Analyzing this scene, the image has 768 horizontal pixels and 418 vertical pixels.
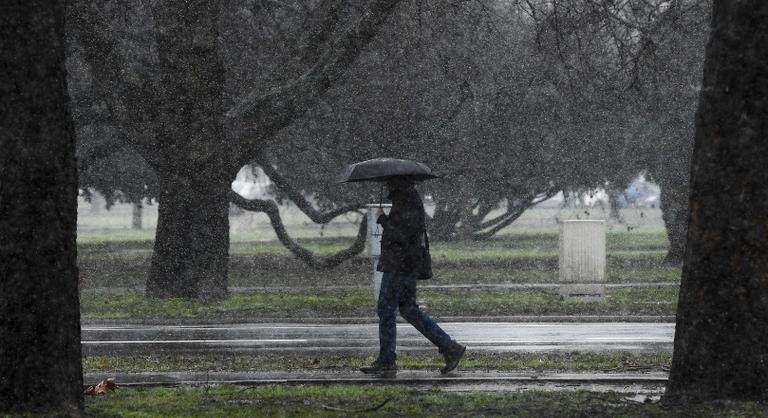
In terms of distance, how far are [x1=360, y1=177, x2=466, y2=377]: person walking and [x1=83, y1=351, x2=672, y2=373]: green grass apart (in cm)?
41

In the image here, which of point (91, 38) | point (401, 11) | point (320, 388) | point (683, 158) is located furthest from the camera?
point (683, 158)

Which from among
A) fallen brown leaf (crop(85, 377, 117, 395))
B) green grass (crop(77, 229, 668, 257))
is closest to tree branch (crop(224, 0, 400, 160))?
fallen brown leaf (crop(85, 377, 117, 395))

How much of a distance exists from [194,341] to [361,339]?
187 cm

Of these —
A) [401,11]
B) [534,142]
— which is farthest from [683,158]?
[401,11]

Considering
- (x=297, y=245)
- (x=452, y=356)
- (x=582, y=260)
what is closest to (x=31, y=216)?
(x=452, y=356)

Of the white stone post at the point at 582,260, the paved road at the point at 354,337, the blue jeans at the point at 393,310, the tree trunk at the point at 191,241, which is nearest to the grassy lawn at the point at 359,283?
the white stone post at the point at 582,260

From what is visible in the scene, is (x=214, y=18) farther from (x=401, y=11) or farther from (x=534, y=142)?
(x=534, y=142)

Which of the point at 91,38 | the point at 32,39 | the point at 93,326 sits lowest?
the point at 93,326

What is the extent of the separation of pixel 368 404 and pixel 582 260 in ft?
39.2

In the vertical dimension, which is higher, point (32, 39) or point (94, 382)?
point (32, 39)

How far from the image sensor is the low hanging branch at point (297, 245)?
95.0ft

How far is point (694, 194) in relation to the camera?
8516 millimetres

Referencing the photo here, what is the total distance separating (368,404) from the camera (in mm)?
8852

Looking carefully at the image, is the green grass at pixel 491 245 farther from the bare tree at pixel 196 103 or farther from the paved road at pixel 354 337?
the paved road at pixel 354 337
